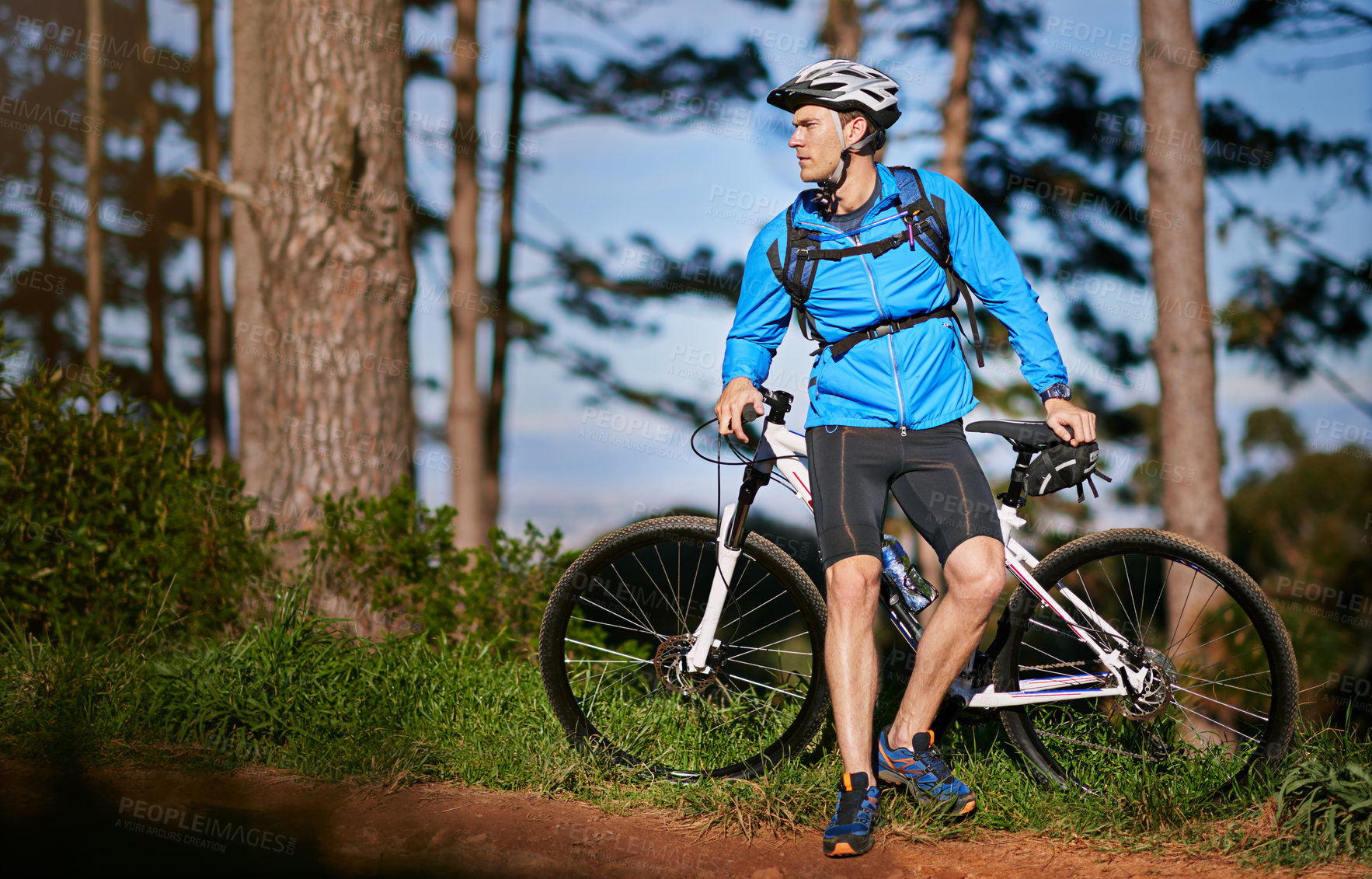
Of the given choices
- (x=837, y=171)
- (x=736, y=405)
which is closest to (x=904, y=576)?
(x=736, y=405)

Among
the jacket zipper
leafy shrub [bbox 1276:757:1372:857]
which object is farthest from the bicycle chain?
the jacket zipper

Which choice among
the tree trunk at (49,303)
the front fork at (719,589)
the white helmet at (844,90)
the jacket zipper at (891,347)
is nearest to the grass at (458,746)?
the front fork at (719,589)

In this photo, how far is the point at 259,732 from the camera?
4102 mm

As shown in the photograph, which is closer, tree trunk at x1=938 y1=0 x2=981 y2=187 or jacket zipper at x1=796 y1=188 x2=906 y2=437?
jacket zipper at x1=796 y1=188 x2=906 y2=437

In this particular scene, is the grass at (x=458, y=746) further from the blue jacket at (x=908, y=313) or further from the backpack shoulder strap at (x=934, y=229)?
the backpack shoulder strap at (x=934, y=229)

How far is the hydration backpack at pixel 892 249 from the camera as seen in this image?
3434 mm

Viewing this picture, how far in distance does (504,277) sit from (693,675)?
44.0ft

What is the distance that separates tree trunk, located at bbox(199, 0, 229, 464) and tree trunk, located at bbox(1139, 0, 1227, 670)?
14.8m

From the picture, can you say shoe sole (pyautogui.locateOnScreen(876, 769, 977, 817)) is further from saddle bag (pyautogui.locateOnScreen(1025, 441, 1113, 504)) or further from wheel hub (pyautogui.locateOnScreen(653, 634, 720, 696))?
saddle bag (pyautogui.locateOnScreen(1025, 441, 1113, 504))

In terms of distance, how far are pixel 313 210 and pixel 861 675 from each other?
13.7 ft

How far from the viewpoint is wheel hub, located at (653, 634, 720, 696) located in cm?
387

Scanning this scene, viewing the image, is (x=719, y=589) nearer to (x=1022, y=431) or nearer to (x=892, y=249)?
(x=1022, y=431)

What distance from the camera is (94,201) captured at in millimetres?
17094

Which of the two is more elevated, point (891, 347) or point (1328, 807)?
point (891, 347)
